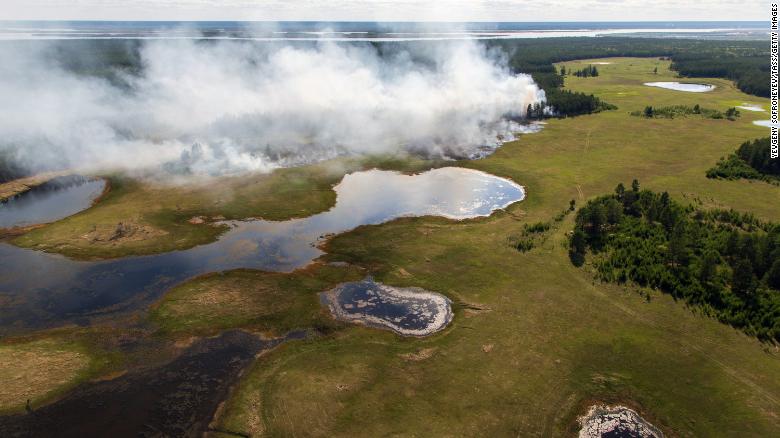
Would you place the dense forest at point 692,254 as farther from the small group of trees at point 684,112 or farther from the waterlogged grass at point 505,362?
the small group of trees at point 684,112

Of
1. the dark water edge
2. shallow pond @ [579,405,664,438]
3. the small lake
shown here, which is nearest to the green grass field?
shallow pond @ [579,405,664,438]

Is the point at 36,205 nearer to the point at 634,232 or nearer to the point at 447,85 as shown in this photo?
the point at 634,232

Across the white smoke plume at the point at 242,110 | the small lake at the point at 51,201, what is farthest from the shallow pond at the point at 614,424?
the small lake at the point at 51,201

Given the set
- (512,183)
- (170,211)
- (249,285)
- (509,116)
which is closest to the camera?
(249,285)

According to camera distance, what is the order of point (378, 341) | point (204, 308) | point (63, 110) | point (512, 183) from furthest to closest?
1. point (63, 110)
2. point (512, 183)
3. point (204, 308)
4. point (378, 341)

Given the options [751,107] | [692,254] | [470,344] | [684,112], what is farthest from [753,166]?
[470,344]

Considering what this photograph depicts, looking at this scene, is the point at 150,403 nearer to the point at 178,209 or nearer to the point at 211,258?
the point at 211,258

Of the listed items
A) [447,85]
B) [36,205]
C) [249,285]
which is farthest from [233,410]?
[447,85]
